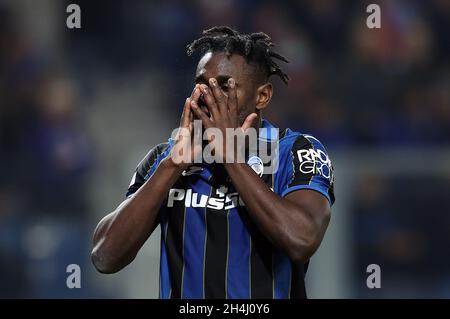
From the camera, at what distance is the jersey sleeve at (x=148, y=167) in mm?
3326

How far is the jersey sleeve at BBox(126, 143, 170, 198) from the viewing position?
333 centimetres

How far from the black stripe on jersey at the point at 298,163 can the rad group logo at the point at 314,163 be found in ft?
0.05

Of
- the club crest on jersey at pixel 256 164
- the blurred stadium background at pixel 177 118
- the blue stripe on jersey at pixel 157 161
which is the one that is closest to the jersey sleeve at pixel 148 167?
the blue stripe on jersey at pixel 157 161

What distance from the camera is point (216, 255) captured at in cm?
308

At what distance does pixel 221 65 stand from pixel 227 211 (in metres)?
0.56

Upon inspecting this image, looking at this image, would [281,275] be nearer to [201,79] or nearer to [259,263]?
[259,263]

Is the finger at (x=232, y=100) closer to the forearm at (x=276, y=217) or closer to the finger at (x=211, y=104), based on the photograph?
the finger at (x=211, y=104)

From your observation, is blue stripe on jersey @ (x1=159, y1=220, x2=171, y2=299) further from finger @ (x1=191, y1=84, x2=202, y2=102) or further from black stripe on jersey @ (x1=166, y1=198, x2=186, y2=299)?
finger @ (x1=191, y1=84, x2=202, y2=102)

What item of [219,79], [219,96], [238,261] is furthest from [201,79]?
[238,261]

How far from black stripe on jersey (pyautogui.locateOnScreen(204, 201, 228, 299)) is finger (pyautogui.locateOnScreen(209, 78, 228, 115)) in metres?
0.39

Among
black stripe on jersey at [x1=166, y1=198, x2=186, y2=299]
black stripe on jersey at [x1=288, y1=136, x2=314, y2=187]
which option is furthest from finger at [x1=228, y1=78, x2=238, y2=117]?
black stripe on jersey at [x1=166, y1=198, x2=186, y2=299]

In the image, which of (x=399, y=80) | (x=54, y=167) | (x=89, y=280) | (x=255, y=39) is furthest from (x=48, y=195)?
(x=255, y=39)
